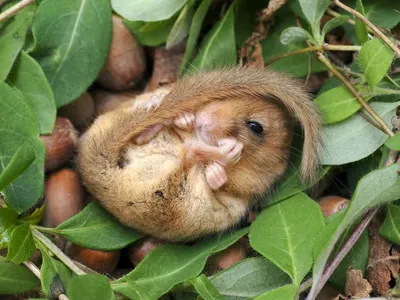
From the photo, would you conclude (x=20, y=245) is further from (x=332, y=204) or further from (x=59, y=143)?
(x=332, y=204)

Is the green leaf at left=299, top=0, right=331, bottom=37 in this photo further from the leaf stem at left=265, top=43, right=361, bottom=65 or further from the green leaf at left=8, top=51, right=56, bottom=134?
the green leaf at left=8, top=51, right=56, bottom=134

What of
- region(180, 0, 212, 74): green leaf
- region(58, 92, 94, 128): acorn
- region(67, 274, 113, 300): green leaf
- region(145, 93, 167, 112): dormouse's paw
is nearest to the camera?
region(67, 274, 113, 300): green leaf

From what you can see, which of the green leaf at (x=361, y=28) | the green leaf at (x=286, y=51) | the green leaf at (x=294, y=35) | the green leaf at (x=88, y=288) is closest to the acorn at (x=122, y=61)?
the green leaf at (x=286, y=51)

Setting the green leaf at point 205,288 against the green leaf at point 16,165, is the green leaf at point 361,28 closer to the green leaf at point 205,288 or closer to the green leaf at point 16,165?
the green leaf at point 205,288

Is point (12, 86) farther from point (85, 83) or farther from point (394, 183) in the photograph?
point (394, 183)

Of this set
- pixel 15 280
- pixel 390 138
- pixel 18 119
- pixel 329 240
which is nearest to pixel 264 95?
pixel 390 138

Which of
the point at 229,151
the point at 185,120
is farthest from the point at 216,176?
the point at 185,120

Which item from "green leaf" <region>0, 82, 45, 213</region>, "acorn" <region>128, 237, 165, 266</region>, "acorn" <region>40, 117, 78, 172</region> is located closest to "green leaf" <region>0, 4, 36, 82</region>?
"green leaf" <region>0, 82, 45, 213</region>
